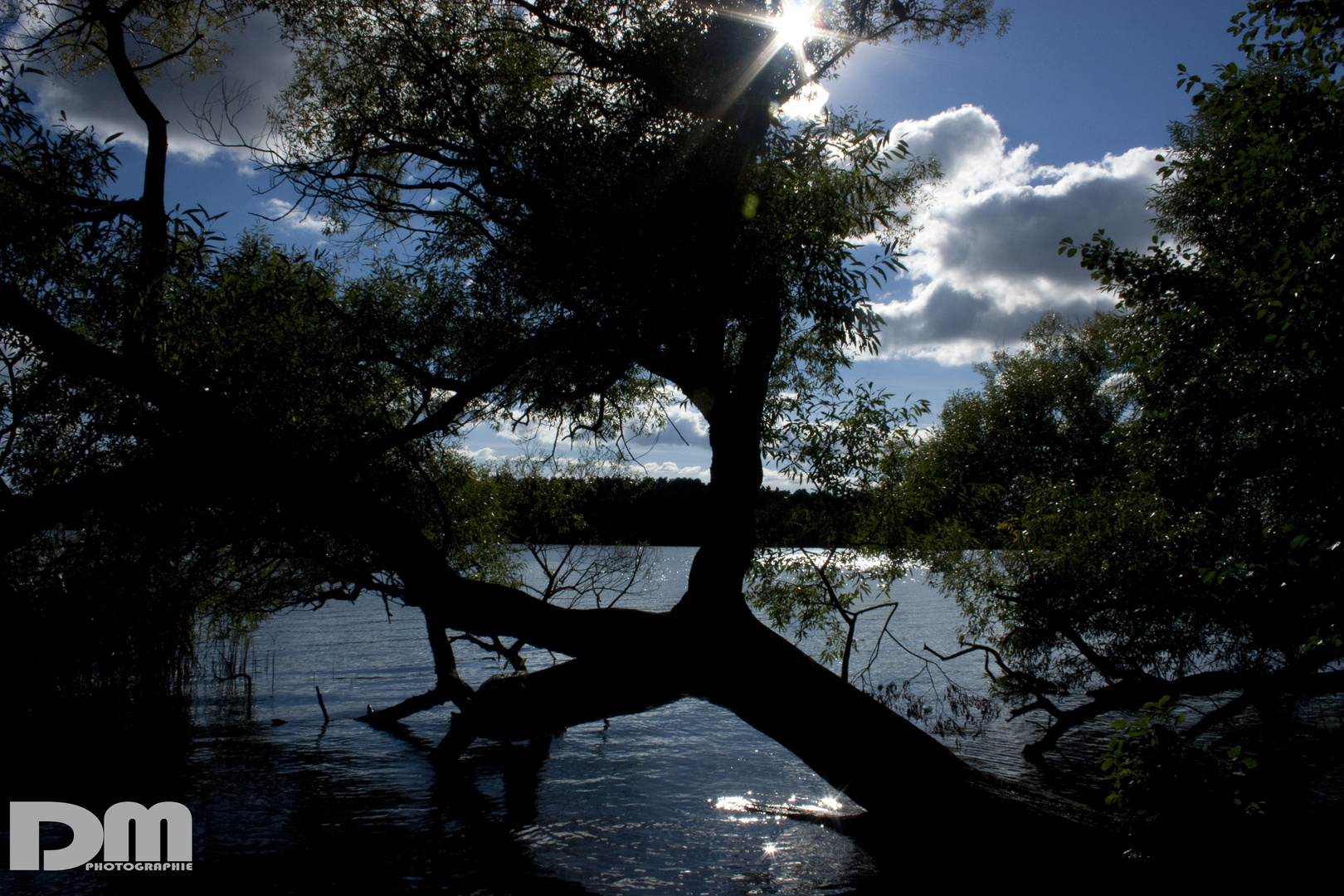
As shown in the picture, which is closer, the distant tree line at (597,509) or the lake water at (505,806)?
the lake water at (505,806)

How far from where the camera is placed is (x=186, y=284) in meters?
8.67

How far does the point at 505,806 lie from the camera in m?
12.8

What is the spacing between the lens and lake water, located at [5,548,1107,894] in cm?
977

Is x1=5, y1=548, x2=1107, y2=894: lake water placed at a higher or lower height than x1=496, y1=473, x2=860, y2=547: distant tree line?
lower

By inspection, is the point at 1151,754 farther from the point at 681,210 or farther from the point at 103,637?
the point at 103,637

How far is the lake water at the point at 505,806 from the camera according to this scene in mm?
9773

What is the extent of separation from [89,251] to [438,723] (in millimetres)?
14012

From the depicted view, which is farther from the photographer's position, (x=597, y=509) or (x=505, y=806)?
(x=597, y=509)

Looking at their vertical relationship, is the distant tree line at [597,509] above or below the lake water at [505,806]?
above

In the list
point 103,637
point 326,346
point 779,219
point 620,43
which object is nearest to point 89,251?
point 326,346

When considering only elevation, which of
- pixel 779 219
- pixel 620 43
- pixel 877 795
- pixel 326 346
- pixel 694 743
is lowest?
pixel 694 743

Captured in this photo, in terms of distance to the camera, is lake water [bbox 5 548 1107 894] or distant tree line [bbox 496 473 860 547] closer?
lake water [bbox 5 548 1107 894]

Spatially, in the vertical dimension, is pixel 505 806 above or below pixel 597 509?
below

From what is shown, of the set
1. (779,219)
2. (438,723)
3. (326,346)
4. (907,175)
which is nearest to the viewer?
(779,219)
